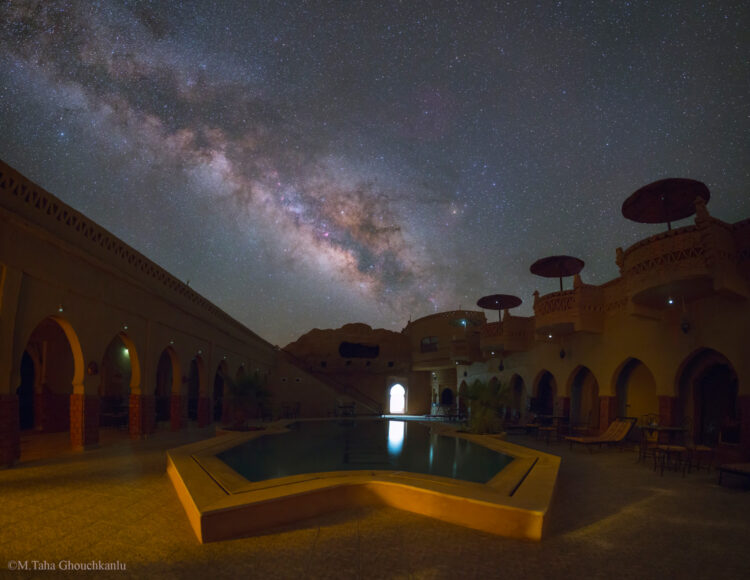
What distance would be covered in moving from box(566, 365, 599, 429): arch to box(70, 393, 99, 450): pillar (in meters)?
16.9

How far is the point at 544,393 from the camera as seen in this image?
920 inches

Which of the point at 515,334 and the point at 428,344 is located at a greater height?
the point at 515,334

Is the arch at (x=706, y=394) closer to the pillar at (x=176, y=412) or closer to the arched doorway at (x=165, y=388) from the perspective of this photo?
the pillar at (x=176, y=412)

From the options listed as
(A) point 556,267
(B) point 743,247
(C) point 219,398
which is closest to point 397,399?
(C) point 219,398

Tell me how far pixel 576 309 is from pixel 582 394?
490 centimetres

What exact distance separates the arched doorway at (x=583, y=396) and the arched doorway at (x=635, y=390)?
6.87 ft

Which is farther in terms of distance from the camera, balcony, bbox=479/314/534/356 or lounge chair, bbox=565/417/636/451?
balcony, bbox=479/314/534/356

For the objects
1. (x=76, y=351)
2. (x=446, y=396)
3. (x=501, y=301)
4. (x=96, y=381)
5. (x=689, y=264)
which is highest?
(x=689, y=264)

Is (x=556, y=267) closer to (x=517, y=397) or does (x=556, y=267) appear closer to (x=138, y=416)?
(x=517, y=397)

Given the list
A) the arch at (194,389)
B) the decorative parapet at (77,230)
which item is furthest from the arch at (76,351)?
the arch at (194,389)

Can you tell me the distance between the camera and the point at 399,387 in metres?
39.7

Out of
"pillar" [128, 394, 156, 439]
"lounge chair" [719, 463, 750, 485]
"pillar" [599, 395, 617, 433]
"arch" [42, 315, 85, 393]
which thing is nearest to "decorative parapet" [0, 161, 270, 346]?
"arch" [42, 315, 85, 393]

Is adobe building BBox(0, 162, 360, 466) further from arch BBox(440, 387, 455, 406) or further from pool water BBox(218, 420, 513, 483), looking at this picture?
arch BBox(440, 387, 455, 406)

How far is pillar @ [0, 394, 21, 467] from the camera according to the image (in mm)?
8516
